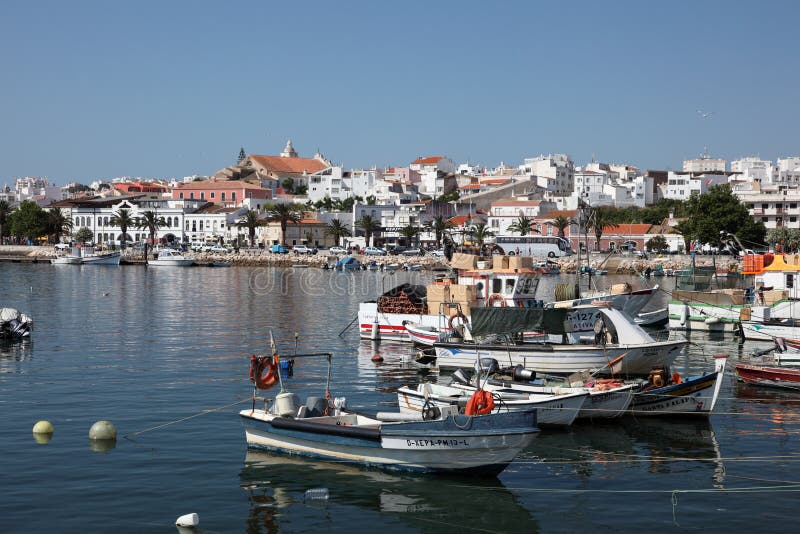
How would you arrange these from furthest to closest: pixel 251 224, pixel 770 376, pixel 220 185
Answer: pixel 220 185 < pixel 251 224 < pixel 770 376

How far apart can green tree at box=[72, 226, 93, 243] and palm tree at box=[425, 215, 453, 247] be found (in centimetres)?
5531

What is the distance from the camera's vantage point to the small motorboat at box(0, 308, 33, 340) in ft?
124

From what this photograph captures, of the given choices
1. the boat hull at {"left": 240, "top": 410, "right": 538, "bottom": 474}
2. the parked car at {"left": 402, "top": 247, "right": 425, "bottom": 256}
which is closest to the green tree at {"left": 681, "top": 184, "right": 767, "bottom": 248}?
the parked car at {"left": 402, "top": 247, "right": 425, "bottom": 256}

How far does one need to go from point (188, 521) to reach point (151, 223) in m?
125

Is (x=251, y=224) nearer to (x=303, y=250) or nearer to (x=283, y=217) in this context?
(x=283, y=217)

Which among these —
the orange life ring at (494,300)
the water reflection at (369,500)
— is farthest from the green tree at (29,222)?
the water reflection at (369,500)

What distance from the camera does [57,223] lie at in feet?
470

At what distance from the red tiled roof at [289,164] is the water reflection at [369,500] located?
547ft

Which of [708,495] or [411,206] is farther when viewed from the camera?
[411,206]

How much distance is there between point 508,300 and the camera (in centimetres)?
3575

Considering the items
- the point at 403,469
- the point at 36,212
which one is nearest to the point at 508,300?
the point at 403,469

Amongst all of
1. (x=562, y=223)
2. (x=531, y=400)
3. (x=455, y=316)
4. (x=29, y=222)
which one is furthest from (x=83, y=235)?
(x=531, y=400)

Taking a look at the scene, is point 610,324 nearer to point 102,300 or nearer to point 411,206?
point 102,300

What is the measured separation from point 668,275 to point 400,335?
70386 mm
